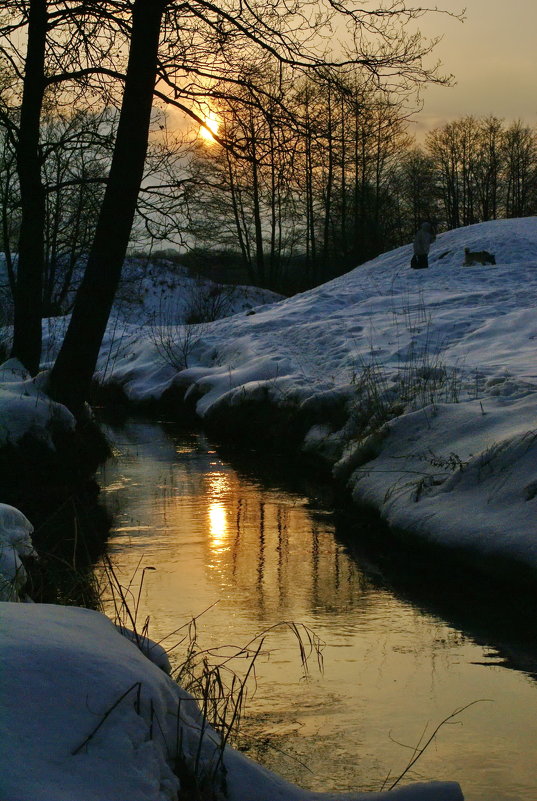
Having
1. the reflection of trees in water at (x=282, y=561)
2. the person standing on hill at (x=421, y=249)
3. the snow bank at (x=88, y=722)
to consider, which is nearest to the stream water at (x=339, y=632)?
the reflection of trees in water at (x=282, y=561)

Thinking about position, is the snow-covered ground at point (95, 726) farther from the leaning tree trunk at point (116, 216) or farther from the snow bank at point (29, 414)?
the leaning tree trunk at point (116, 216)

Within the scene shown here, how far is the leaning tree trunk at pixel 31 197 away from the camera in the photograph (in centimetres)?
1048

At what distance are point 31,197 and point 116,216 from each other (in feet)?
6.72

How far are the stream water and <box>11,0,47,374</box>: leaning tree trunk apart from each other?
10.4 ft

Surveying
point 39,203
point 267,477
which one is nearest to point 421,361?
point 267,477

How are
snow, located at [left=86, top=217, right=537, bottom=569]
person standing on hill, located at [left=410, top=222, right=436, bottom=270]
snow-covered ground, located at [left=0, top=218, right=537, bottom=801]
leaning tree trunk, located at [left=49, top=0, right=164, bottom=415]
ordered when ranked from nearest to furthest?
snow-covered ground, located at [left=0, top=218, right=537, bottom=801], snow, located at [left=86, top=217, right=537, bottom=569], leaning tree trunk, located at [left=49, top=0, right=164, bottom=415], person standing on hill, located at [left=410, top=222, right=436, bottom=270]

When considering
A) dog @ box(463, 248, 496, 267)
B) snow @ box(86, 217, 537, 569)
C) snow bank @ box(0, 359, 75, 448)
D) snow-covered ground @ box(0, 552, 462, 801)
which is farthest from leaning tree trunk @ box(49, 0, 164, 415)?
dog @ box(463, 248, 496, 267)

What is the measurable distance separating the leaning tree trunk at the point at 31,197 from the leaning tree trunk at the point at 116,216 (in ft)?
5.14

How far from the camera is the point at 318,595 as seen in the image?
19.3 feet

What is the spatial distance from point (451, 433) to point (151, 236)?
463 cm

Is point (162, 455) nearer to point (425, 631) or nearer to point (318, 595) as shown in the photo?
point (318, 595)

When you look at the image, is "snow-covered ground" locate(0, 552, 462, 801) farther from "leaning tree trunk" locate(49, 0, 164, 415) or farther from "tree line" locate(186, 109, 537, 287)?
"tree line" locate(186, 109, 537, 287)

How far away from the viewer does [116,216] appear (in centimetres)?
942

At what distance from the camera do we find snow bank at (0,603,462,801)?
85.8 inches
